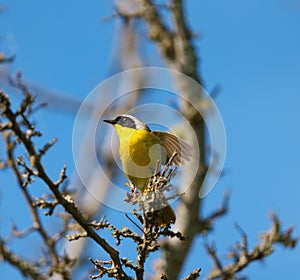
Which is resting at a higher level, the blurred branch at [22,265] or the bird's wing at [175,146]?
the bird's wing at [175,146]

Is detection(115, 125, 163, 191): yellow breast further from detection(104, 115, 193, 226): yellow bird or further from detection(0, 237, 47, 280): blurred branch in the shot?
detection(0, 237, 47, 280): blurred branch

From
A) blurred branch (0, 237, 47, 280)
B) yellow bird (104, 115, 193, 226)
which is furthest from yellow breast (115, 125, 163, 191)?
blurred branch (0, 237, 47, 280)

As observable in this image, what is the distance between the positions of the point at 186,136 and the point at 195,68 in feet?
4.53

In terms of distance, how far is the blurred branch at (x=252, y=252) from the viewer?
520cm

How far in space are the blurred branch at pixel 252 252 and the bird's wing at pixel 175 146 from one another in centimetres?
129

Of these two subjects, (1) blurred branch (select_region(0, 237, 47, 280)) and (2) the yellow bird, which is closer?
(2) the yellow bird

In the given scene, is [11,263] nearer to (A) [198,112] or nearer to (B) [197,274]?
(B) [197,274]

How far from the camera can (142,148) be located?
3.87 meters

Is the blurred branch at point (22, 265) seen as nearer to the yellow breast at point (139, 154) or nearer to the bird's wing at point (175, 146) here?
the yellow breast at point (139, 154)

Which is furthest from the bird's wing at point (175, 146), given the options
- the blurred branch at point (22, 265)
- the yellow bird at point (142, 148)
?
the blurred branch at point (22, 265)

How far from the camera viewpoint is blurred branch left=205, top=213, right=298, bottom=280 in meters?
5.20

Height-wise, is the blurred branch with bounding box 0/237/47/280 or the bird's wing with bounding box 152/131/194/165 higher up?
the bird's wing with bounding box 152/131/194/165

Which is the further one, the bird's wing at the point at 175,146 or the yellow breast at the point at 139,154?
the bird's wing at the point at 175,146

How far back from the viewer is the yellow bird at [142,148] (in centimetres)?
376
